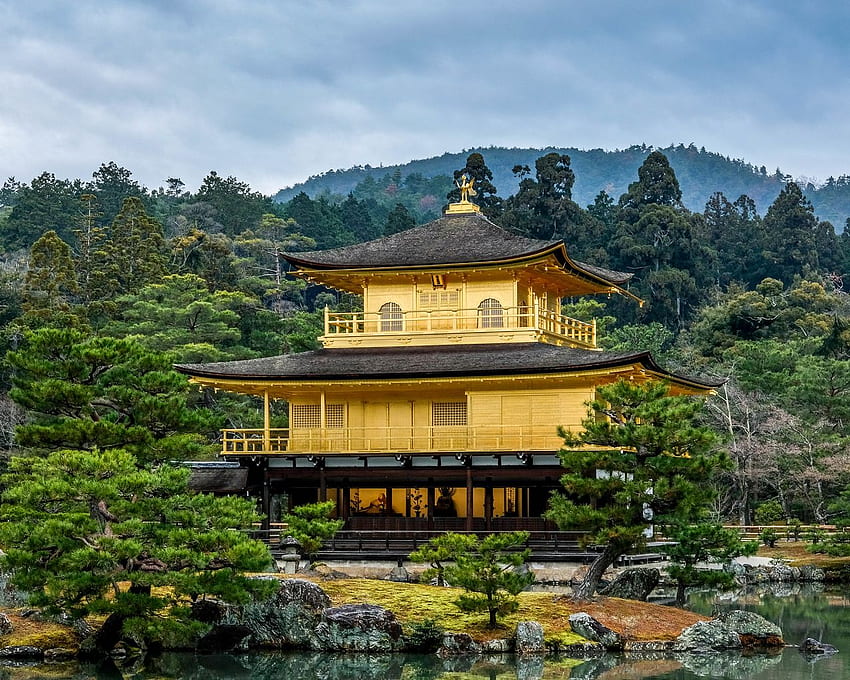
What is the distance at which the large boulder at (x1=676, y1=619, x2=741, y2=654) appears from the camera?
22812mm

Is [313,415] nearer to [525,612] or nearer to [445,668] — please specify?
[525,612]

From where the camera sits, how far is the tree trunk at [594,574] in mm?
25016

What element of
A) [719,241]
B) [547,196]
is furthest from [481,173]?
[719,241]

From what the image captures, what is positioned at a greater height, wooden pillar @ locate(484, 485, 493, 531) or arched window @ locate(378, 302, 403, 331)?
arched window @ locate(378, 302, 403, 331)

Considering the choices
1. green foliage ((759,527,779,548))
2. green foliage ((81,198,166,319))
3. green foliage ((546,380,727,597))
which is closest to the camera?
green foliage ((546,380,727,597))

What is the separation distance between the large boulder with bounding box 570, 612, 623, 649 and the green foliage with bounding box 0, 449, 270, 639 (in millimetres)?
5782

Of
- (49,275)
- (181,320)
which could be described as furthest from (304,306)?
(181,320)

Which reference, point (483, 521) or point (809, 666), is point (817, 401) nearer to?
point (483, 521)

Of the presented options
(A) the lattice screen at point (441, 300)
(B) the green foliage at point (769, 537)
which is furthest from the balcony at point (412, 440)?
(B) the green foliage at point (769, 537)

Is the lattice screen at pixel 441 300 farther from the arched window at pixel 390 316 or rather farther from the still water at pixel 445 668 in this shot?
the still water at pixel 445 668

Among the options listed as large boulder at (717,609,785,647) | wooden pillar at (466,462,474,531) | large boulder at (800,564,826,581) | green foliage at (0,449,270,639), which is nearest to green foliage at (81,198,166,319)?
wooden pillar at (466,462,474,531)

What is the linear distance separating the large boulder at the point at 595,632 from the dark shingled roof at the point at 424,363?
7397 millimetres

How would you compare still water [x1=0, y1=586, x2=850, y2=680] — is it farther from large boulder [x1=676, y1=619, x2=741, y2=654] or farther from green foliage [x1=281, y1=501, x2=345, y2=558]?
green foliage [x1=281, y1=501, x2=345, y2=558]

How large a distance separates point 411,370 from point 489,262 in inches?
149
